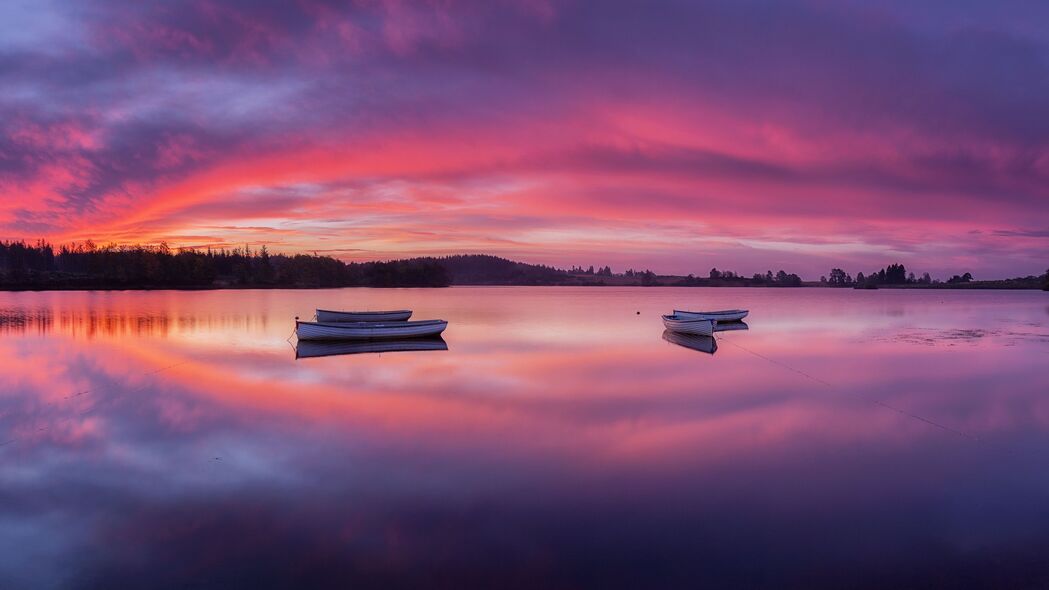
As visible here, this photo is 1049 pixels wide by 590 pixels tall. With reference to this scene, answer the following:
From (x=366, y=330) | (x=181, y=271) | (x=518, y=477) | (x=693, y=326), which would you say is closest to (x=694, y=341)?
(x=693, y=326)

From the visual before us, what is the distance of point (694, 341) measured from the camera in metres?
35.4

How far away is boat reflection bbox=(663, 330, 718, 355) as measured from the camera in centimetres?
3125

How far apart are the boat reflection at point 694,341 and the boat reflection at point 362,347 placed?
12.7m

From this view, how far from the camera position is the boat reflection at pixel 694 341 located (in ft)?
103

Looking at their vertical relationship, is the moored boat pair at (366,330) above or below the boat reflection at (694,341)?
above

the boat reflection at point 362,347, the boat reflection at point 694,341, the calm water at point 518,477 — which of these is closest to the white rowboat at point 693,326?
the boat reflection at point 694,341

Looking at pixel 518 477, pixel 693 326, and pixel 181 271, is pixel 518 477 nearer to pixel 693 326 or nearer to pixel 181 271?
pixel 693 326

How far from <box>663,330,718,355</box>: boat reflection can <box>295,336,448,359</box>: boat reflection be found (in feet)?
41.6

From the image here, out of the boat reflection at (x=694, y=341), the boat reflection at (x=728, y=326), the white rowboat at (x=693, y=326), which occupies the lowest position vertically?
the boat reflection at (x=728, y=326)

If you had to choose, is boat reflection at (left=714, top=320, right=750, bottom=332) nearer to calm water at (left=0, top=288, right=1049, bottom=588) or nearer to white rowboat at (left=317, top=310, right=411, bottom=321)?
white rowboat at (left=317, top=310, right=411, bottom=321)

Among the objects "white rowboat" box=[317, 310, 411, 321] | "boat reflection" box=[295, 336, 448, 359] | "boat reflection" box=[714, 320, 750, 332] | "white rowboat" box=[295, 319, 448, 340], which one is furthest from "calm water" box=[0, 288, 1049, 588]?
"boat reflection" box=[714, 320, 750, 332]

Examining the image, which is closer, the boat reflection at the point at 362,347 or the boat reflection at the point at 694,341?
the boat reflection at the point at 362,347

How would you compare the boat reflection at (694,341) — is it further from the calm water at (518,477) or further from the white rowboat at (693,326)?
the calm water at (518,477)

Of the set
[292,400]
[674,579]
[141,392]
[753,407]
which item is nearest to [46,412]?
[141,392]
